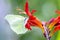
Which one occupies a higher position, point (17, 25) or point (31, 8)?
point (17, 25)

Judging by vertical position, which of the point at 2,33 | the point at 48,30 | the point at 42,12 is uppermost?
the point at 48,30

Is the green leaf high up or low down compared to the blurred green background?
up

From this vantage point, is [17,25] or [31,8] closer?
[17,25]

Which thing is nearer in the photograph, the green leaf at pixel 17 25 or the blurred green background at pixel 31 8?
the green leaf at pixel 17 25

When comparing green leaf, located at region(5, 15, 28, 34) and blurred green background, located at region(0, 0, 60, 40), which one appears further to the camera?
blurred green background, located at region(0, 0, 60, 40)

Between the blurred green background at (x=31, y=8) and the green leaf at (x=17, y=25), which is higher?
the green leaf at (x=17, y=25)

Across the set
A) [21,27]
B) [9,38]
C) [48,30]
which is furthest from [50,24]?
[9,38]

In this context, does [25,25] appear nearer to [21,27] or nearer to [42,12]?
[21,27]

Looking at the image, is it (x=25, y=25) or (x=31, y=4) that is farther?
(x=31, y=4)
